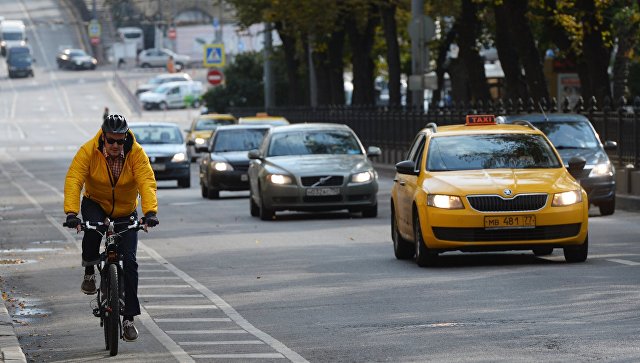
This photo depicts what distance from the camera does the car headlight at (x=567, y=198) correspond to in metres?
17.7

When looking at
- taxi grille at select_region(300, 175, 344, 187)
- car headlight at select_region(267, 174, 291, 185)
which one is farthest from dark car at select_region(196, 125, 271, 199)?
taxi grille at select_region(300, 175, 344, 187)

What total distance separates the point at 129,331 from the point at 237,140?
25.3 metres

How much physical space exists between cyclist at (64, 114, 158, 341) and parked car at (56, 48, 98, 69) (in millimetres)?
127824

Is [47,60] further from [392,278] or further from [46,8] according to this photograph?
[392,278]

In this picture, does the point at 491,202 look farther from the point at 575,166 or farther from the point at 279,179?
the point at 279,179

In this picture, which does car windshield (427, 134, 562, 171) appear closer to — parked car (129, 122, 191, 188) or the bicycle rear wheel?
the bicycle rear wheel

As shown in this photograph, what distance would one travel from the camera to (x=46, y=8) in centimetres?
16612

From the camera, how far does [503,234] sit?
17625 millimetres

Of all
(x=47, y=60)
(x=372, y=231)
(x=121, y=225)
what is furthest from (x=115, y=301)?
(x=47, y=60)

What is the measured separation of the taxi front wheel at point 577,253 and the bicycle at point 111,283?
6865 mm

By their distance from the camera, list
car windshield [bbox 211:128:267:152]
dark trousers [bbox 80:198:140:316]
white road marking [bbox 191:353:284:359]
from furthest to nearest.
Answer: car windshield [bbox 211:128:267:152]
dark trousers [bbox 80:198:140:316]
white road marking [bbox 191:353:284:359]

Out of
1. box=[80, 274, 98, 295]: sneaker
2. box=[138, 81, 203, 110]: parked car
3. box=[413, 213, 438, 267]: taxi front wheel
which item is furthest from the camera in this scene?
box=[138, 81, 203, 110]: parked car

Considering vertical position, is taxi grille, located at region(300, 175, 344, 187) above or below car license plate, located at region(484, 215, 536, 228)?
below

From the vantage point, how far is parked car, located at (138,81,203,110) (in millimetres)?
114062
